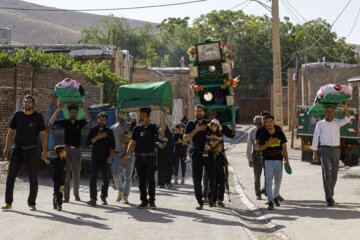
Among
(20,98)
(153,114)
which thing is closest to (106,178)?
(20,98)

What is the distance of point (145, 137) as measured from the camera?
10.3 metres

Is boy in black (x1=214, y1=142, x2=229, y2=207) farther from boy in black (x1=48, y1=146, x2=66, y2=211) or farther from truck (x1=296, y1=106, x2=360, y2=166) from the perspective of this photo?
truck (x1=296, y1=106, x2=360, y2=166)

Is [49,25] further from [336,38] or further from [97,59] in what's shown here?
[97,59]

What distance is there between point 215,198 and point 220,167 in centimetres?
64

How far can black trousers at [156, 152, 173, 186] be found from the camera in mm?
14742

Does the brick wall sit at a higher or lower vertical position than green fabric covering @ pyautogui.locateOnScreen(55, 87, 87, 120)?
higher

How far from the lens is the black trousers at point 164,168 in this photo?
14.7 meters

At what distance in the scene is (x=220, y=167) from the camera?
1095 cm

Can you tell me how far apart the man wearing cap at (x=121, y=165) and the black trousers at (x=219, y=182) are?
5.98 ft

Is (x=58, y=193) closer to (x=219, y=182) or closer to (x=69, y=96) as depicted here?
(x=69, y=96)

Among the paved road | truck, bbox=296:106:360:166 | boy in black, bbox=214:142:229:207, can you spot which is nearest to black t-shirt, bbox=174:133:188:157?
the paved road

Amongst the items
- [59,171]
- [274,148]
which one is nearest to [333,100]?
[274,148]

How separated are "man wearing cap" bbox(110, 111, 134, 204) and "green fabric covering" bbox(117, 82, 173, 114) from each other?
0.35 metres

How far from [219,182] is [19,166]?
12.9 feet
